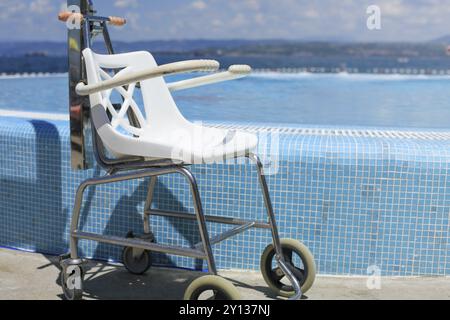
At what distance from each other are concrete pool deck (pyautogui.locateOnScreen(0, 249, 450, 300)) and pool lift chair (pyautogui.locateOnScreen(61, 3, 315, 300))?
10 cm

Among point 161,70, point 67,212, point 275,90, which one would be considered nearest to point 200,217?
point 161,70

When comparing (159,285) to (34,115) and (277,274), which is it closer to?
(277,274)

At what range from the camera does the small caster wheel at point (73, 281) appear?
2.38 metres

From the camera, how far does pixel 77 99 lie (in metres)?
2.39

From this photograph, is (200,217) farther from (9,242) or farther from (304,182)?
(9,242)

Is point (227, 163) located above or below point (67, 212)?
above

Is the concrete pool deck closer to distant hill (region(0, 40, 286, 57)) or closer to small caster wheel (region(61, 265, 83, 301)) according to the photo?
small caster wheel (region(61, 265, 83, 301))

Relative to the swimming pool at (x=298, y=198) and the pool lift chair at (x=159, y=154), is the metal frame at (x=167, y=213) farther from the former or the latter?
the swimming pool at (x=298, y=198)

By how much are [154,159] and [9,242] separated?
1.36 metres

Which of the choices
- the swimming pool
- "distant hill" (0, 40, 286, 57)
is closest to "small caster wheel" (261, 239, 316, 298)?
the swimming pool

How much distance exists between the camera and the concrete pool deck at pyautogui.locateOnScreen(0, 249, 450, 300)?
255 centimetres

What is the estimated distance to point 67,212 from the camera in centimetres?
304

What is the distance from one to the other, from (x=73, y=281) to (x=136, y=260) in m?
0.46

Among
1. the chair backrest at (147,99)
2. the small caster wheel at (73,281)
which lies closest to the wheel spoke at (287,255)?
the chair backrest at (147,99)
